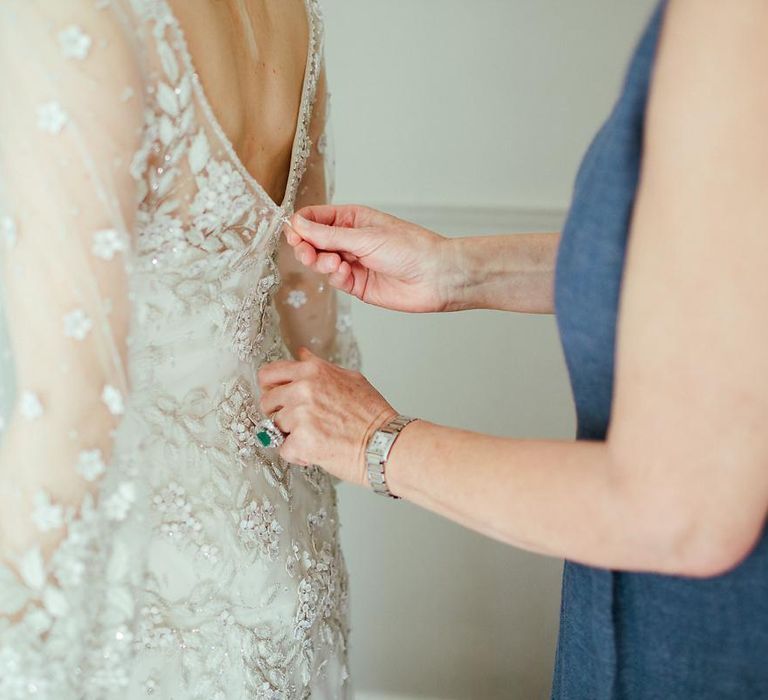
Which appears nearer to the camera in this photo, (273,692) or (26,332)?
(26,332)

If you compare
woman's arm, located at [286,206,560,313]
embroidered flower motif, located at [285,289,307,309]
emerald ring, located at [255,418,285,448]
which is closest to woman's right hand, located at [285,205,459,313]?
woman's arm, located at [286,206,560,313]

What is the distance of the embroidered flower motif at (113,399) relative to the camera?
0.82 meters

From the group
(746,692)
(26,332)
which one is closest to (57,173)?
(26,332)

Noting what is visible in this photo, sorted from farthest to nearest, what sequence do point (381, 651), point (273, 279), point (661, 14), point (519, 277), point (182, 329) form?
point (381, 651), point (519, 277), point (273, 279), point (182, 329), point (661, 14)

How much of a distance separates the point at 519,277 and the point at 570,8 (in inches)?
43.0

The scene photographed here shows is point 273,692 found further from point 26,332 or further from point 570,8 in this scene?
point 570,8

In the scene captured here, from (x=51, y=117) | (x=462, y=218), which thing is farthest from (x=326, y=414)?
(x=462, y=218)

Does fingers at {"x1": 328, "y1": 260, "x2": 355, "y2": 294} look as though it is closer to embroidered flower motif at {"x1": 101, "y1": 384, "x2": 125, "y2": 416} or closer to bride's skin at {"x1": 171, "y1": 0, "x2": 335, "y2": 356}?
bride's skin at {"x1": 171, "y1": 0, "x2": 335, "y2": 356}

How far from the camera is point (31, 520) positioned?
791 millimetres

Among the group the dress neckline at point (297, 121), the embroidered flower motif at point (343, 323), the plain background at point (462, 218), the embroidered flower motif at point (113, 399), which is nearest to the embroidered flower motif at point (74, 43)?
the dress neckline at point (297, 121)

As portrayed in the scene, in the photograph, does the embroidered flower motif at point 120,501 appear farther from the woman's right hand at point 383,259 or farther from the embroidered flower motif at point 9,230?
the woman's right hand at point 383,259

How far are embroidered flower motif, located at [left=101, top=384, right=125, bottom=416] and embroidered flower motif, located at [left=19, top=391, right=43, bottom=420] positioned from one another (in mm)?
58

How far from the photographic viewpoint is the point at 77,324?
0.79 m

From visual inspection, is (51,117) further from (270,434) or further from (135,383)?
(270,434)
